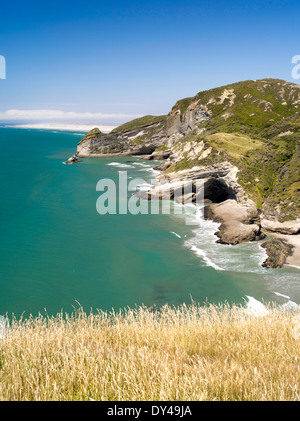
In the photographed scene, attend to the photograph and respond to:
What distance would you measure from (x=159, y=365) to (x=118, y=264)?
2249 cm

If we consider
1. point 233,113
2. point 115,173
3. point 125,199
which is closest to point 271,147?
point 125,199

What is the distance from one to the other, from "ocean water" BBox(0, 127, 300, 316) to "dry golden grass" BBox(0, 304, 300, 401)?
702 cm

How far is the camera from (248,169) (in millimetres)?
42875

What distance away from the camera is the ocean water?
2136 centimetres

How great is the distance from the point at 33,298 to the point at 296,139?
44.8 metres

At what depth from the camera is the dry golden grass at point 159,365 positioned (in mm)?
3793

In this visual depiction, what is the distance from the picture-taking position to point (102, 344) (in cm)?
589

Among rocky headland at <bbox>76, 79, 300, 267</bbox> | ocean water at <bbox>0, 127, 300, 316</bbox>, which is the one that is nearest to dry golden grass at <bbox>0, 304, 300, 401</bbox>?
ocean water at <bbox>0, 127, 300, 316</bbox>

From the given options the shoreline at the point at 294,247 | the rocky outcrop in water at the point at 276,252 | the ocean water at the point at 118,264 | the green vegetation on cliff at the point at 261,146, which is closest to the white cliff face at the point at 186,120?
the green vegetation on cliff at the point at 261,146

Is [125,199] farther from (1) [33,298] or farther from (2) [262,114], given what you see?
(2) [262,114]

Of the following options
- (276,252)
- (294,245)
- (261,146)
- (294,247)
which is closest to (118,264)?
(276,252)

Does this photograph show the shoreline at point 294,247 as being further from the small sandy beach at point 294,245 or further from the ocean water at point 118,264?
the ocean water at point 118,264

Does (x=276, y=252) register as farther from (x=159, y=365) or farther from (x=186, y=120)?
(x=186, y=120)

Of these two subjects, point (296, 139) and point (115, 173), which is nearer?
point (296, 139)
